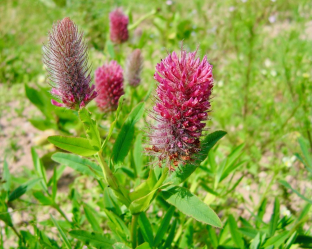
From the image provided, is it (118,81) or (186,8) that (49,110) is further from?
(186,8)

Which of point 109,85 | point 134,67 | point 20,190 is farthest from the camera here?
point 134,67

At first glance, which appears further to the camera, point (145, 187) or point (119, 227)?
point (119, 227)

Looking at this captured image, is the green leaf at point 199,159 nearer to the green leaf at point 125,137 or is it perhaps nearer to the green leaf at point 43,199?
the green leaf at point 125,137

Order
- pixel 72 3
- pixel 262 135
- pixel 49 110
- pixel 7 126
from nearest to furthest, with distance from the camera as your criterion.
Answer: pixel 49 110
pixel 262 135
pixel 7 126
pixel 72 3

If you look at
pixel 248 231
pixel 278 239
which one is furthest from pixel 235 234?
pixel 278 239

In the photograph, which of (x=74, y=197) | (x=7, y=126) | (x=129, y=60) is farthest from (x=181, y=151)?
(x=7, y=126)

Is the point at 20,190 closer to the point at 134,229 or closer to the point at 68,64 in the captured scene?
the point at 134,229

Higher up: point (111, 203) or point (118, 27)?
point (118, 27)
